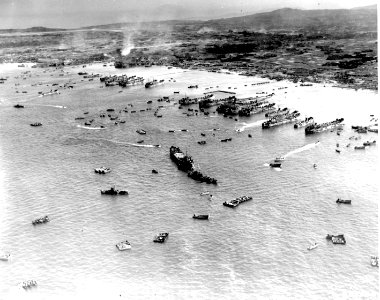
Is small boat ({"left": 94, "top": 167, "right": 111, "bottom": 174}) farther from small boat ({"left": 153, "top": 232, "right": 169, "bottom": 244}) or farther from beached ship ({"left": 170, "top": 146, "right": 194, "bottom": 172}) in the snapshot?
small boat ({"left": 153, "top": 232, "right": 169, "bottom": 244})

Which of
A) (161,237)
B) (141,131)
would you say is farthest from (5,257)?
(141,131)

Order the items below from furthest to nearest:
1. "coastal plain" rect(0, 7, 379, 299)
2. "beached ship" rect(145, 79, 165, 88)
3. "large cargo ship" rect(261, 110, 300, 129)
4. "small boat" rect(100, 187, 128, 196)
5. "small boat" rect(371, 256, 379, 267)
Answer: "beached ship" rect(145, 79, 165, 88) < "large cargo ship" rect(261, 110, 300, 129) < "small boat" rect(100, 187, 128, 196) < "small boat" rect(371, 256, 379, 267) < "coastal plain" rect(0, 7, 379, 299)

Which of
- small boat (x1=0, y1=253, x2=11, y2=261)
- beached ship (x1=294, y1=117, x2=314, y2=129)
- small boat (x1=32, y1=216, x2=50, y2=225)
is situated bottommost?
small boat (x1=0, y1=253, x2=11, y2=261)

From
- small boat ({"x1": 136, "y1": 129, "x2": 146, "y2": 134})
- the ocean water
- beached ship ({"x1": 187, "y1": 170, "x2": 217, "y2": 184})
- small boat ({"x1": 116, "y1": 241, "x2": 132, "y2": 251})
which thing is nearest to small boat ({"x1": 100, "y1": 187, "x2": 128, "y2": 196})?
the ocean water

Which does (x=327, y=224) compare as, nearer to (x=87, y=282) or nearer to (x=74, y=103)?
(x=87, y=282)

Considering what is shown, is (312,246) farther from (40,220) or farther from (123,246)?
(40,220)

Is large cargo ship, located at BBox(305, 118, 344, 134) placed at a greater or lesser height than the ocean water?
greater

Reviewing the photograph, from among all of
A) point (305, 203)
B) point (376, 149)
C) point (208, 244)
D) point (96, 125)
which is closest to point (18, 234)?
point (208, 244)
